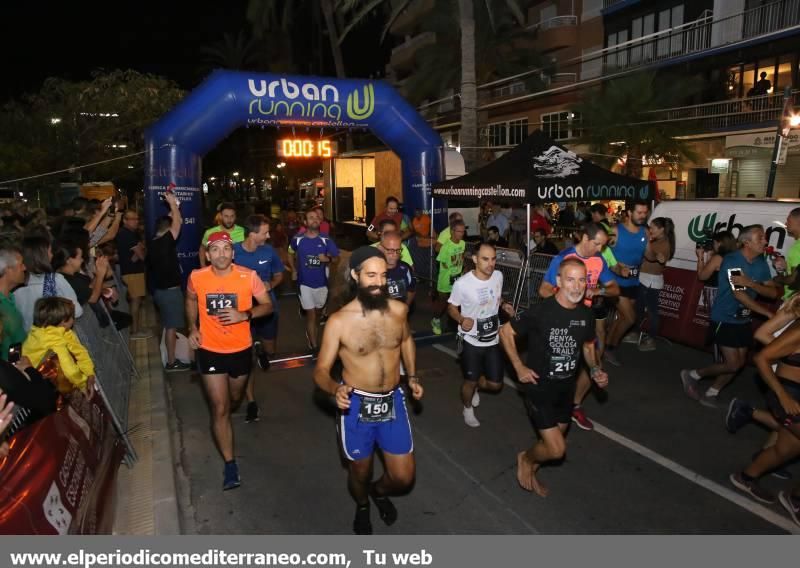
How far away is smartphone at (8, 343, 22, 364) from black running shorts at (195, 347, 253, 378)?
4.24ft

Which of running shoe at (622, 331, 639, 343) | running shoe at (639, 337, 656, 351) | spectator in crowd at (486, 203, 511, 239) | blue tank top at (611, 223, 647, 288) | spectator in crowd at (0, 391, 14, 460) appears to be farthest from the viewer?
spectator in crowd at (486, 203, 511, 239)

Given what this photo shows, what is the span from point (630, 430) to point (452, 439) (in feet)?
5.98

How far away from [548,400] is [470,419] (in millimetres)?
1831

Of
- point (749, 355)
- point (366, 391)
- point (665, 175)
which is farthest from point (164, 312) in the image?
point (665, 175)

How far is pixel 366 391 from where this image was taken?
404 centimetres

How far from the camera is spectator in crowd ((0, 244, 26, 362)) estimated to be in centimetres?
462

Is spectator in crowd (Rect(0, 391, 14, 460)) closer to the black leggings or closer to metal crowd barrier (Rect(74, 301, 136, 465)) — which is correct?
metal crowd barrier (Rect(74, 301, 136, 465))

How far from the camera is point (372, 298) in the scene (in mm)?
3998

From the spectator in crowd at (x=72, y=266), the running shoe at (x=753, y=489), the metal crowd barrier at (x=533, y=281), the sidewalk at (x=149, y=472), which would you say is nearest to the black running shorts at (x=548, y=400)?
the running shoe at (x=753, y=489)

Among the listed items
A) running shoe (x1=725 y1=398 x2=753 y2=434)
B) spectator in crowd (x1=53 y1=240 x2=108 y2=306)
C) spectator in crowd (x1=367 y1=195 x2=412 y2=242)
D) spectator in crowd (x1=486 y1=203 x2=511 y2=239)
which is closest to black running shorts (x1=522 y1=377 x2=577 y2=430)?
running shoe (x1=725 y1=398 x2=753 y2=434)

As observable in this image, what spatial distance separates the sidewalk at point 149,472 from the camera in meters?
4.50

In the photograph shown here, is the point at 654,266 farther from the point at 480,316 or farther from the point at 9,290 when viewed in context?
the point at 9,290

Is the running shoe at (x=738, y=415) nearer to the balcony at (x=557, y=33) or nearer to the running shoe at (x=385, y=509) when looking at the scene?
the running shoe at (x=385, y=509)

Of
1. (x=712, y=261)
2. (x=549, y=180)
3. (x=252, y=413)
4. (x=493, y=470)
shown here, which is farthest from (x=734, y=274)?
(x=252, y=413)
